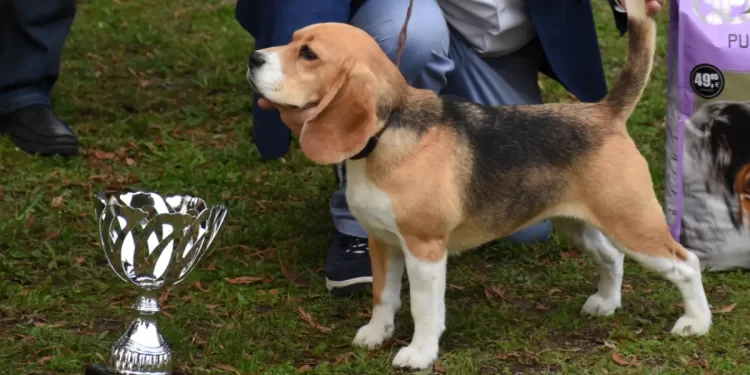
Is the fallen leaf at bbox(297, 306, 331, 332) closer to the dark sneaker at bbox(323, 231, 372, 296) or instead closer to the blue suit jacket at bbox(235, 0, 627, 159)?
the dark sneaker at bbox(323, 231, 372, 296)

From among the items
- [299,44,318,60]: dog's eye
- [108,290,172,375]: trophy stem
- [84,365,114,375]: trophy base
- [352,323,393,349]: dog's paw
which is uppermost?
[299,44,318,60]: dog's eye

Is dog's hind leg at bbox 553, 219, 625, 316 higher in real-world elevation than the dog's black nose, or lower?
lower

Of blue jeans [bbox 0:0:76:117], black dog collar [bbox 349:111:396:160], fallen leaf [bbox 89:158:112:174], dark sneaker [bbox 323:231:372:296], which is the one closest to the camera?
black dog collar [bbox 349:111:396:160]

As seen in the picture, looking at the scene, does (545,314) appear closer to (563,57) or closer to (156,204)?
(563,57)

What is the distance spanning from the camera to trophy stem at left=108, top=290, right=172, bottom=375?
312 cm

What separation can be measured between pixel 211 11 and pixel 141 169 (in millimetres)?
3189

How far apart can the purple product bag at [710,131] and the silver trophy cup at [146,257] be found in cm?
200

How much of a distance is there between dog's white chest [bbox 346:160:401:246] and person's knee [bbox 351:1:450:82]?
81 cm

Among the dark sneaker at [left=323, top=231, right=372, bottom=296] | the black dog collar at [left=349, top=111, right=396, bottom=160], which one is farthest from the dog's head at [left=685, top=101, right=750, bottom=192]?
the black dog collar at [left=349, top=111, right=396, bottom=160]

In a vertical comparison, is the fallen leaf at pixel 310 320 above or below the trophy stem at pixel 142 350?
below

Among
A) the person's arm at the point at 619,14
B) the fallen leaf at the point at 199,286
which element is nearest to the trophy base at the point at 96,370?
the fallen leaf at the point at 199,286

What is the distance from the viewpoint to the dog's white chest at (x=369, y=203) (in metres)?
3.22

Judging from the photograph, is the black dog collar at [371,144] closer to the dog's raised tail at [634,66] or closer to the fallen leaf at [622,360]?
the dog's raised tail at [634,66]

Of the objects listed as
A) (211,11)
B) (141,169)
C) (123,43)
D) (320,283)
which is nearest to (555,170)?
(320,283)
